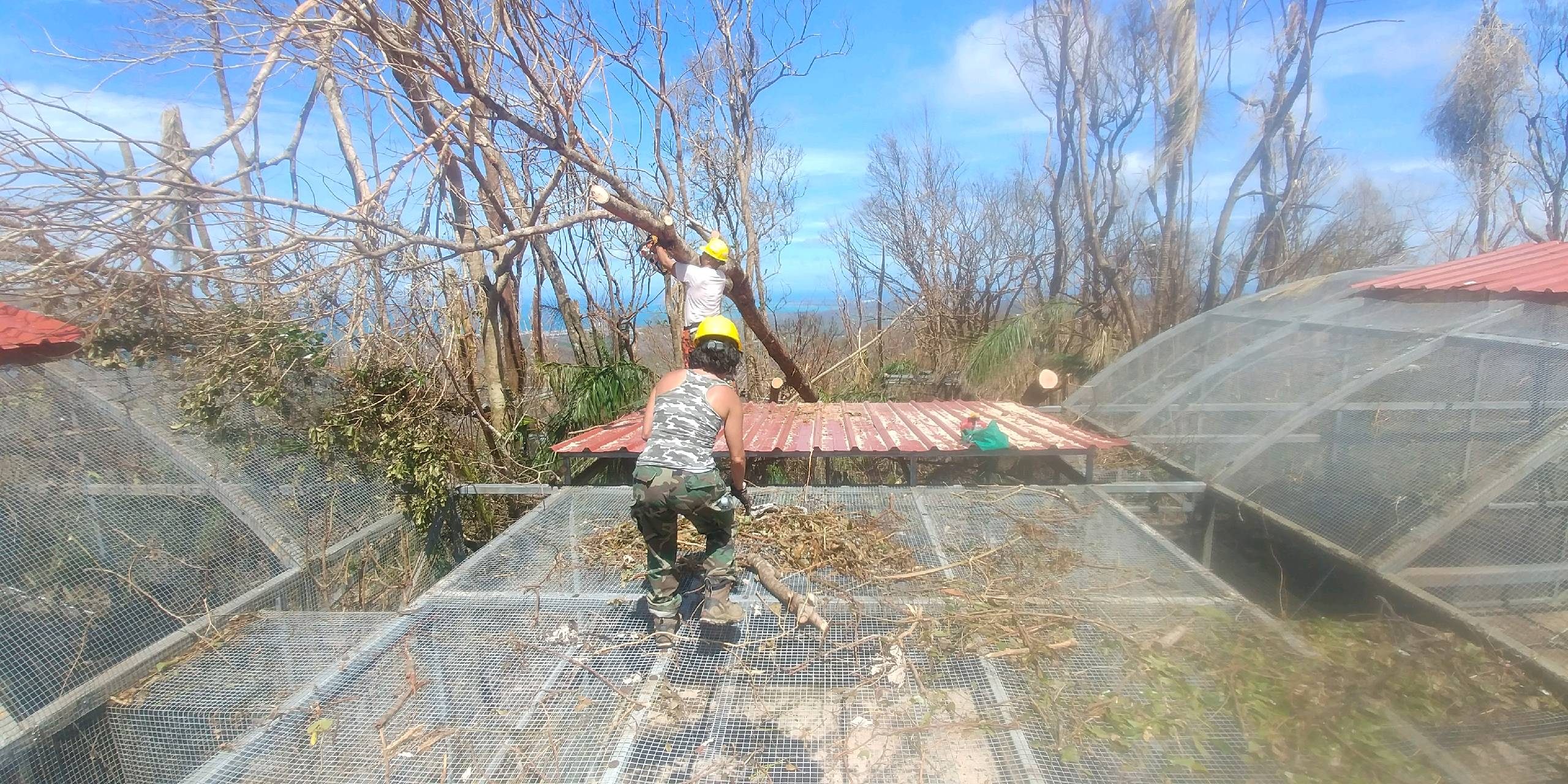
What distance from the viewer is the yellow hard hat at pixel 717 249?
4801mm

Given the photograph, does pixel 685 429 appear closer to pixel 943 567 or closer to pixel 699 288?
pixel 943 567

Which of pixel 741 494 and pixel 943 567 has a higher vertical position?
pixel 741 494

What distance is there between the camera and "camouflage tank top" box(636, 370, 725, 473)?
9.21ft

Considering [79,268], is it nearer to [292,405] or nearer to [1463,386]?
[292,405]

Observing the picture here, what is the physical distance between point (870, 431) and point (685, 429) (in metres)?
2.98

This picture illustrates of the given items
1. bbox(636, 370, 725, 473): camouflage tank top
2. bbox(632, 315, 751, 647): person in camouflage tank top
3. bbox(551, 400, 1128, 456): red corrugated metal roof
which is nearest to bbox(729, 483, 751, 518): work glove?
bbox(632, 315, 751, 647): person in camouflage tank top

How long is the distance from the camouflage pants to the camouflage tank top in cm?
4

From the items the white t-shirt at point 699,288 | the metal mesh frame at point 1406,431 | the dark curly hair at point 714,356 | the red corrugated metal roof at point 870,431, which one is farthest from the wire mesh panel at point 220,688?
the metal mesh frame at point 1406,431

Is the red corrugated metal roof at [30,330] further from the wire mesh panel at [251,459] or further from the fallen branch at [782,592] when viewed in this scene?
the fallen branch at [782,592]

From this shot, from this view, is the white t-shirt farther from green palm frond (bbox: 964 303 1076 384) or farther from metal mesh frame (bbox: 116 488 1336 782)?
green palm frond (bbox: 964 303 1076 384)

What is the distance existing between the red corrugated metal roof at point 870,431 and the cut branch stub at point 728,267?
64 centimetres

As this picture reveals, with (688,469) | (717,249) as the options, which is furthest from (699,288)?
(688,469)

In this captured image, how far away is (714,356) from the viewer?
2.98 m

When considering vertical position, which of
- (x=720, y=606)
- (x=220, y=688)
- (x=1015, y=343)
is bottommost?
(x=220, y=688)
